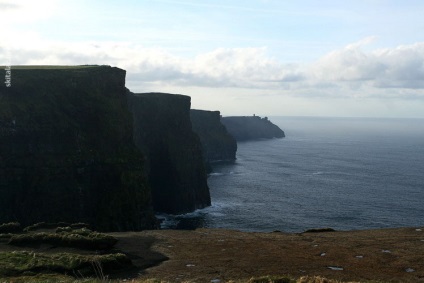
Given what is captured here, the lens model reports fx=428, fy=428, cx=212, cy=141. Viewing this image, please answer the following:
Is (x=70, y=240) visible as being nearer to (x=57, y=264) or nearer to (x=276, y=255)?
(x=57, y=264)

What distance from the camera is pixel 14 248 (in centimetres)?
3816

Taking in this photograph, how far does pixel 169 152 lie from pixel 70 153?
45862 mm

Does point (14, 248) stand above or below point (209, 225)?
above

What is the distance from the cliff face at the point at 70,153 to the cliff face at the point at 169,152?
26881 millimetres

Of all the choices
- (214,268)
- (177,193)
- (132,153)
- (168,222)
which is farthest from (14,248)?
(177,193)

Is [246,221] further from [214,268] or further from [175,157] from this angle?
[214,268]

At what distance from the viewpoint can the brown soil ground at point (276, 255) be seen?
30.3 meters

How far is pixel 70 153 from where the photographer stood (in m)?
85.9

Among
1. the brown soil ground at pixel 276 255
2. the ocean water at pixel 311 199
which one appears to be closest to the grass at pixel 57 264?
the brown soil ground at pixel 276 255

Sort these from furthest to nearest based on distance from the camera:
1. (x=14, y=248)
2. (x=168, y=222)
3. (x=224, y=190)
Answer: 1. (x=224, y=190)
2. (x=168, y=222)
3. (x=14, y=248)

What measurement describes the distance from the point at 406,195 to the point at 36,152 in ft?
341

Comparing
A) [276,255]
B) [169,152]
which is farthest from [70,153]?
[276,255]

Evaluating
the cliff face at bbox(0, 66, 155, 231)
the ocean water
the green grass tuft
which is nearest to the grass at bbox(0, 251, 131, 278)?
the green grass tuft

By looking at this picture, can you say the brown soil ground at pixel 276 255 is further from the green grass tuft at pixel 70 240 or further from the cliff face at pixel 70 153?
the cliff face at pixel 70 153
